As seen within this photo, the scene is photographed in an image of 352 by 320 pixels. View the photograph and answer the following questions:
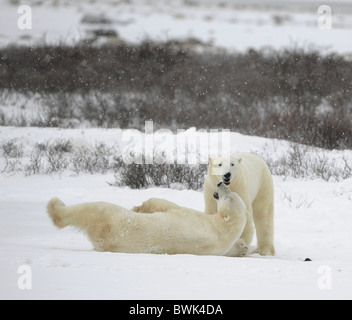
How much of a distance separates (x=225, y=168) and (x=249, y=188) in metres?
0.39

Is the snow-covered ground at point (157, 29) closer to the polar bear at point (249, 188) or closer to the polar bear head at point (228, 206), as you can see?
the polar bear at point (249, 188)

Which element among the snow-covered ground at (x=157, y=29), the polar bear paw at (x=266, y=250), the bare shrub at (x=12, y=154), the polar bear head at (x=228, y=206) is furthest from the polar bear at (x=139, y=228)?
the snow-covered ground at (x=157, y=29)

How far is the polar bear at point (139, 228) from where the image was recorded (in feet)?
Result: 10.7

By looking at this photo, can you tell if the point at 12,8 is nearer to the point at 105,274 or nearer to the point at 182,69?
the point at 182,69

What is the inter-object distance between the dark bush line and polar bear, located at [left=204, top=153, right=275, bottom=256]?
6.83 metres

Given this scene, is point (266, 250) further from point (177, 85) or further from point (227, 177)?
point (177, 85)

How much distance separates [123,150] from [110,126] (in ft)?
10.6

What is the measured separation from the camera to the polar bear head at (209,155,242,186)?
13.0 ft

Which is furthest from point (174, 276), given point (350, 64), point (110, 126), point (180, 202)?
point (350, 64)

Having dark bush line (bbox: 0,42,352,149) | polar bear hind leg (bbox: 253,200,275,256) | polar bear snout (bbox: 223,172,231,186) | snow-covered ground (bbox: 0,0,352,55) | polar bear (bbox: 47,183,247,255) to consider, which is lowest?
polar bear hind leg (bbox: 253,200,275,256)

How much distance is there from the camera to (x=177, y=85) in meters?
15.9

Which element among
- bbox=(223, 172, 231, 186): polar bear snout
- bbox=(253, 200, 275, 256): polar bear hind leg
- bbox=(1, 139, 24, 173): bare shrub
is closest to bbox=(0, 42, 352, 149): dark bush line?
bbox=(1, 139, 24, 173): bare shrub

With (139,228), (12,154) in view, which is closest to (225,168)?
(139,228)

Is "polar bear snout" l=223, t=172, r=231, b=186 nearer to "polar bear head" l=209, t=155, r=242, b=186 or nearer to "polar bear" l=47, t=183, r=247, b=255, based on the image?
"polar bear head" l=209, t=155, r=242, b=186
